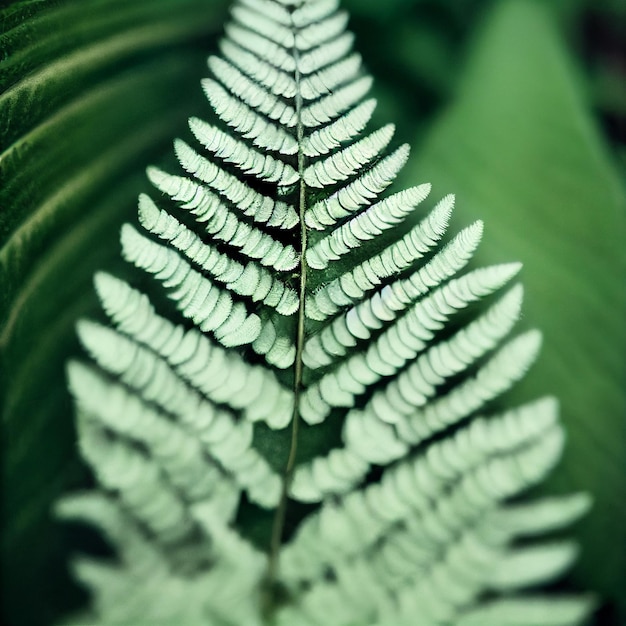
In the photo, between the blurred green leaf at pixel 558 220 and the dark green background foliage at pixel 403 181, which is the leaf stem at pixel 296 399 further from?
the blurred green leaf at pixel 558 220

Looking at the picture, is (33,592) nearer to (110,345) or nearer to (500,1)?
(110,345)

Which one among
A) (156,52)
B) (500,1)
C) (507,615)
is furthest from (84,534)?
(500,1)

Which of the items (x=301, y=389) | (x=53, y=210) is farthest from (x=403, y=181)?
(x=53, y=210)

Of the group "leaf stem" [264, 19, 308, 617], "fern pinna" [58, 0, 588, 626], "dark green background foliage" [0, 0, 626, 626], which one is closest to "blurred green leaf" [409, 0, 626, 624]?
"dark green background foliage" [0, 0, 626, 626]

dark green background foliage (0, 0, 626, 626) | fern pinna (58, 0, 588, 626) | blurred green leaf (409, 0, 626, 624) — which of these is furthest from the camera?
blurred green leaf (409, 0, 626, 624)

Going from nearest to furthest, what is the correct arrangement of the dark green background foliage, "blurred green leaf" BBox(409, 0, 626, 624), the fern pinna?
the fern pinna → the dark green background foliage → "blurred green leaf" BBox(409, 0, 626, 624)

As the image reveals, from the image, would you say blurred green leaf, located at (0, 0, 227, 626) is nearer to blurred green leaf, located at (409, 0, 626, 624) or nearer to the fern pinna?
the fern pinna
